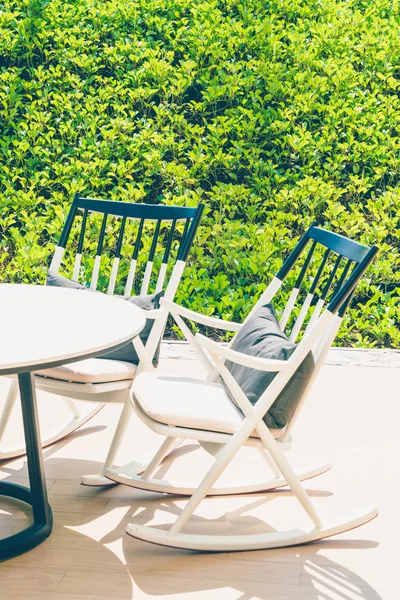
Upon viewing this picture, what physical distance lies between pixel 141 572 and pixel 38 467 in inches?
20.0

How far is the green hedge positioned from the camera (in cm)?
521

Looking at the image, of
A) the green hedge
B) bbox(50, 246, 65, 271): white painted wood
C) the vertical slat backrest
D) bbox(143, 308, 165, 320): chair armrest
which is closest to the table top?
bbox(143, 308, 165, 320): chair armrest

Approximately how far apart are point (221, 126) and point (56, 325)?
3.08 m

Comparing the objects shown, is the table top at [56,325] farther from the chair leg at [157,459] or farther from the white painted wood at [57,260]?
the chair leg at [157,459]

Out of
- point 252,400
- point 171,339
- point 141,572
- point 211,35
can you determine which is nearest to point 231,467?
point 252,400

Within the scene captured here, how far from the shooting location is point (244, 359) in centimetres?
247

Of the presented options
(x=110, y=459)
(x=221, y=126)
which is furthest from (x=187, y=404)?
(x=221, y=126)

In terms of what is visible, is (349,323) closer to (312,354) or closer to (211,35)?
(211,35)

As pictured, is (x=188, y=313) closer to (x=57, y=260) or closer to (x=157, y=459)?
(x=157, y=459)

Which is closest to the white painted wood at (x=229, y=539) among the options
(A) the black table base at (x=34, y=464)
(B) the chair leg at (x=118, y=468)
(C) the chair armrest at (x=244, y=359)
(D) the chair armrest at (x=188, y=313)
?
(A) the black table base at (x=34, y=464)

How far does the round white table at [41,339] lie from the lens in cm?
218

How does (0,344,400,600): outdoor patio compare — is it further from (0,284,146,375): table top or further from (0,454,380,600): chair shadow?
(0,284,146,375): table top

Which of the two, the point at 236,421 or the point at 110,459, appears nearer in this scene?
the point at 236,421

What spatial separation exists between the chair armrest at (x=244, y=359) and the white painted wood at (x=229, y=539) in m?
0.56
